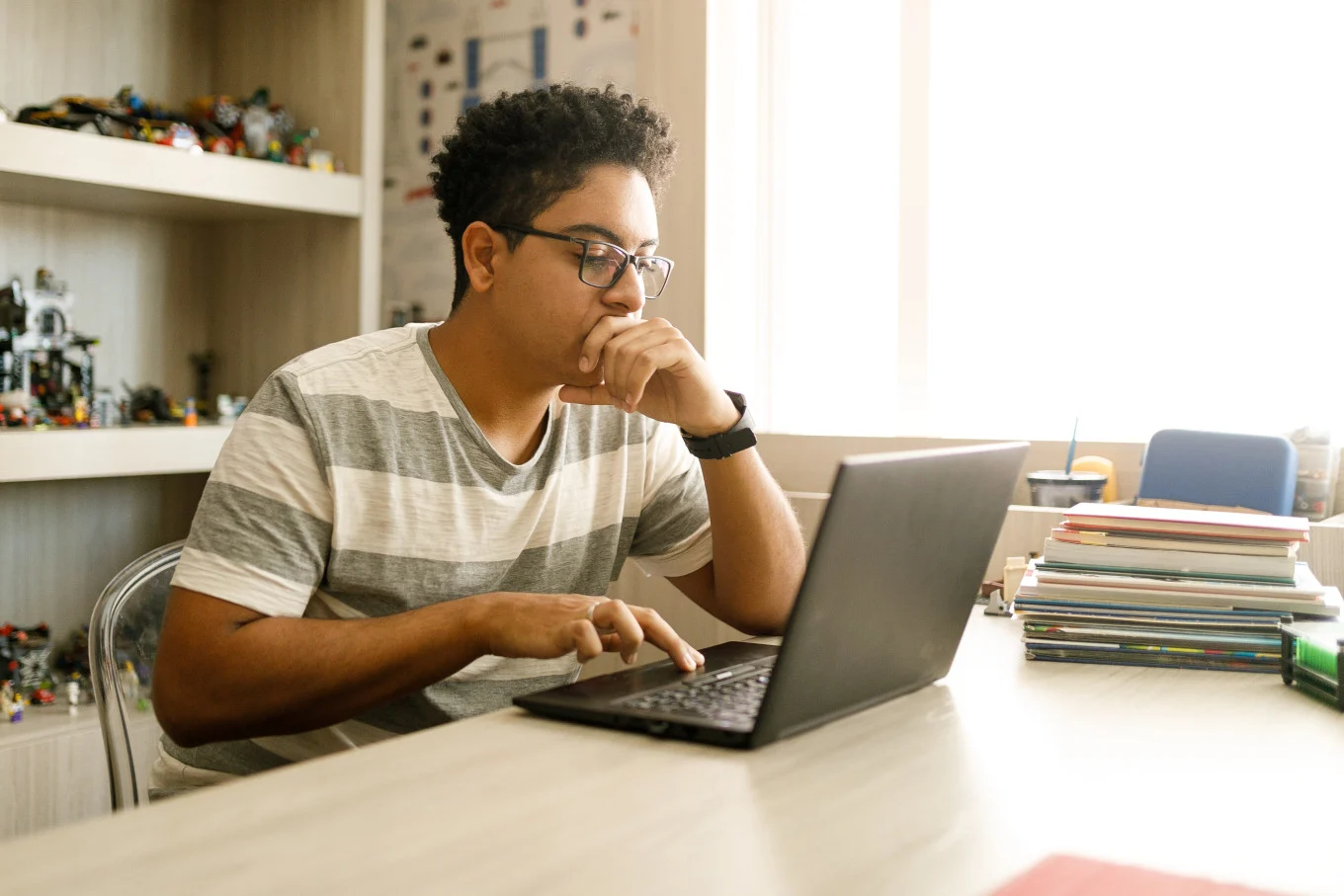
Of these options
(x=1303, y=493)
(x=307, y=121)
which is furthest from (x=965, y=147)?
(x=307, y=121)

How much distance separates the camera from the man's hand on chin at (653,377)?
1289 millimetres

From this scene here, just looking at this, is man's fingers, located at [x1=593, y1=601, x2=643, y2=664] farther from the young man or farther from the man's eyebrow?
the man's eyebrow

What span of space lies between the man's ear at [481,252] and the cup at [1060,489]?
2.92 feet

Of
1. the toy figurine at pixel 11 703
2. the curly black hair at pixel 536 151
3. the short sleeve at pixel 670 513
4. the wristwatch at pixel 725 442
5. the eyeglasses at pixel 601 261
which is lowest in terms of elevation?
the toy figurine at pixel 11 703

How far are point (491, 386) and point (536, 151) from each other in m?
0.27

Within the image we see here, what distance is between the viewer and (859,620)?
0.91 m

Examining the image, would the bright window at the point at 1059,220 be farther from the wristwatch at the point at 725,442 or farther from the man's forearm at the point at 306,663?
the man's forearm at the point at 306,663

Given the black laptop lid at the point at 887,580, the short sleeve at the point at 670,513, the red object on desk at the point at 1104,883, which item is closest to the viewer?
the red object on desk at the point at 1104,883

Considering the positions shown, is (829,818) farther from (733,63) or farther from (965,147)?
(733,63)

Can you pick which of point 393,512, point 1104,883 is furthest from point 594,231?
point 1104,883

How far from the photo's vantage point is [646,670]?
107cm

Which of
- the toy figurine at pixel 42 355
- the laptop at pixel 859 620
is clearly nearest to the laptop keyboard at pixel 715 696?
the laptop at pixel 859 620

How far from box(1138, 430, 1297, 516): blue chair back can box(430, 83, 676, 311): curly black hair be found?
86 cm

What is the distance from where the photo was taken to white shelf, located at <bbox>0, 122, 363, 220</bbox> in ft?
6.67
